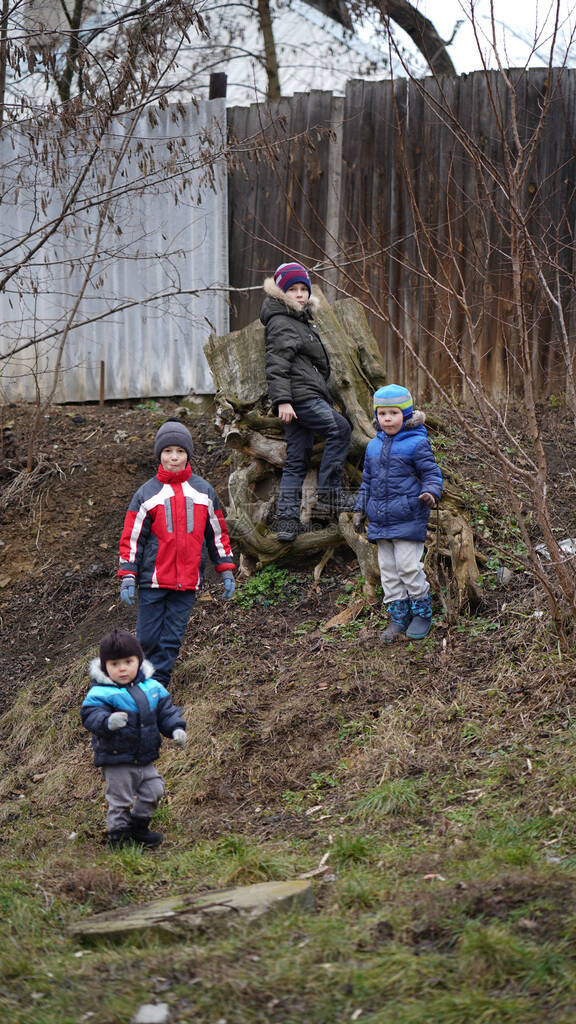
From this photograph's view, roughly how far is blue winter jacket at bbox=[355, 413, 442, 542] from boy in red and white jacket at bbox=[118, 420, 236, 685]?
98cm

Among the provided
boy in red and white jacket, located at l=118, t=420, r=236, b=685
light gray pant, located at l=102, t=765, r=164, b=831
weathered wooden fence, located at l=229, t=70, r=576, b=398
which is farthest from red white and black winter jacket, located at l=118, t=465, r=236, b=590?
weathered wooden fence, located at l=229, t=70, r=576, b=398

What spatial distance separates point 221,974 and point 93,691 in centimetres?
175

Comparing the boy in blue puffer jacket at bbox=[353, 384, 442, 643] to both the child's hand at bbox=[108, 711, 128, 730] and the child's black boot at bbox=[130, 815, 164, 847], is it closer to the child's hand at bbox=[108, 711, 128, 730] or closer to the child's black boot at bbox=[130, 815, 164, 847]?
the child's black boot at bbox=[130, 815, 164, 847]

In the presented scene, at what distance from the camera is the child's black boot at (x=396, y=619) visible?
6.14 m

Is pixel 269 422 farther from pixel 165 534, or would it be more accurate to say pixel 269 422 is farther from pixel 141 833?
pixel 141 833

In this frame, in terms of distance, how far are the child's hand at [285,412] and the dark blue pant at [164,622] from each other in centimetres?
150

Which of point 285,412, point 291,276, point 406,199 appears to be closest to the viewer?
point 285,412

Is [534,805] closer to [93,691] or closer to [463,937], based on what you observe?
[463,937]

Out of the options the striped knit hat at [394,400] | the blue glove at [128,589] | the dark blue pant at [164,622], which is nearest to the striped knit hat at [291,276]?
the striped knit hat at [394,400]

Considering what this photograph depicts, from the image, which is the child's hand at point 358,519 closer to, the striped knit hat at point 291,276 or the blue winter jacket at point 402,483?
the blue winter jacket at point 402,483

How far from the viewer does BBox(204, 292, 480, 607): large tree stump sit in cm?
720

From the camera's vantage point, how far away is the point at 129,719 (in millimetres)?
4570

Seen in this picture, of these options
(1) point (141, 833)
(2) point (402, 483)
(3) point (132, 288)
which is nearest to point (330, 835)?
(1) point (141, 833)

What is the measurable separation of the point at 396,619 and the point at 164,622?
1466 mm
